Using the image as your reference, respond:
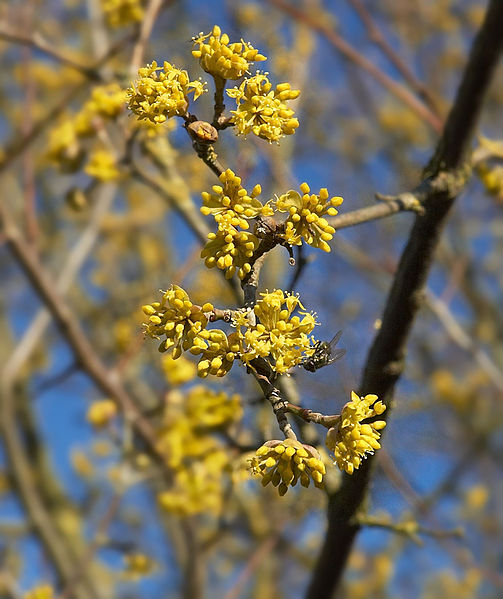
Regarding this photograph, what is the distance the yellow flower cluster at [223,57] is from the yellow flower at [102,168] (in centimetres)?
99

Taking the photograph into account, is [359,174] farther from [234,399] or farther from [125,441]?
[234,399]

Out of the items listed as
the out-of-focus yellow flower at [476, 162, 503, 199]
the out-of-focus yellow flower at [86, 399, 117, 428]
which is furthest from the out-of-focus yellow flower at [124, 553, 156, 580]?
the out-of-focus yellow flower at [476, 162, 503, 199]

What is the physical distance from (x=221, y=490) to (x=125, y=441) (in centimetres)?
37

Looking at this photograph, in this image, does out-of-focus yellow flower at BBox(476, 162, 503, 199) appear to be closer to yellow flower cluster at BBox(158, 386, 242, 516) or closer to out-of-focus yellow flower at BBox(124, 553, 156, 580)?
yellow flower cluster at BBox(158, 386, 242, 516)

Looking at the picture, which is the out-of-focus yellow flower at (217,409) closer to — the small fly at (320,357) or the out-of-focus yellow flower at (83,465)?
the small fly at (320,357)

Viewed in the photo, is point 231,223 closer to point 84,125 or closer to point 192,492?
point 84,125

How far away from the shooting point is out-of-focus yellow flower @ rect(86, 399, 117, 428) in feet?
7.57

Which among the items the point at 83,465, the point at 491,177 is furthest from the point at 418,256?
the point at 83,465

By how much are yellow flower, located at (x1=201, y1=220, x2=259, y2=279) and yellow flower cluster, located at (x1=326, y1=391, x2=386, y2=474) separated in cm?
20

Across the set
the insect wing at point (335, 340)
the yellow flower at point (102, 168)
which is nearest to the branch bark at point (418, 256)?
the insect wing at point (335, 340)

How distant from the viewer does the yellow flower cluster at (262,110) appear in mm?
832

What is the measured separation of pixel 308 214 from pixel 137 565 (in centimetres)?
190

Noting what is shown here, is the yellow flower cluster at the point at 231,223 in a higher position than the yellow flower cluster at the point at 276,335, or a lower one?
higher

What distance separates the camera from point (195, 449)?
1.91m
